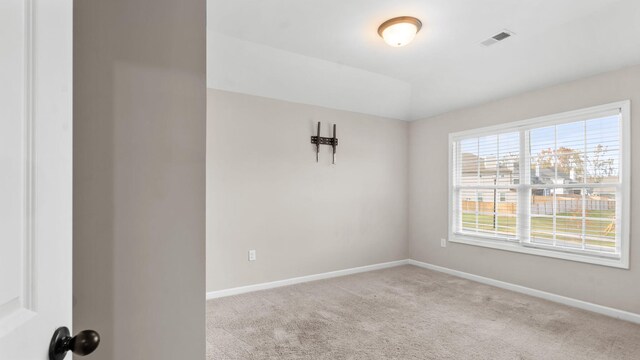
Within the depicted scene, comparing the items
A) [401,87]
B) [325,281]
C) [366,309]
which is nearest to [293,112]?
[401,87]

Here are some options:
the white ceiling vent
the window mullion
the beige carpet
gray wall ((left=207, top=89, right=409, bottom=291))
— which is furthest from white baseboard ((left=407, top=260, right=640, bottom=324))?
the white ceiling vent

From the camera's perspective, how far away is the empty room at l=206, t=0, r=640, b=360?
2.76 meters

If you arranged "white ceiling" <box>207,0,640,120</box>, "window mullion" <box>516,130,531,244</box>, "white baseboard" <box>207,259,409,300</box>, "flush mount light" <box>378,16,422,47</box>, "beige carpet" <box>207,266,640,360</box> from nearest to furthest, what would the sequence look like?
"beige carpet" <box>207,266,640,360</box> < "white ceiling" <box>207,0,640,120</box> < "flush mount light" <box>378,16,422,47</box> < "white baseboard" <box>207,259,409,300</box> < "window mullion" <box>516,130,531,244</box>

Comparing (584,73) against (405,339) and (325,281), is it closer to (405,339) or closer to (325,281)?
(405,339)

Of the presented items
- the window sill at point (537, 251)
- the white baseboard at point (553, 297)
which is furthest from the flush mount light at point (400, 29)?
the white baseboard at point (553, 297)

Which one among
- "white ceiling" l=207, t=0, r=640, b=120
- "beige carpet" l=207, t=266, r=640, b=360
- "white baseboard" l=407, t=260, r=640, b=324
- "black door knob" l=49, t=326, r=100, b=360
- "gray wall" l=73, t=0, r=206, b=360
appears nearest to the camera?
"black door knob" l=49, t=326, r=100, b=360

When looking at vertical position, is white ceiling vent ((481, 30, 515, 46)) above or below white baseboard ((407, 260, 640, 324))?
above

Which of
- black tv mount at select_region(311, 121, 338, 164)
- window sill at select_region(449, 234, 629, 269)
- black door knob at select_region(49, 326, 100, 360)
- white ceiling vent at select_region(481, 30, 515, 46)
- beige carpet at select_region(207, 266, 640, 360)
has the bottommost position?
beige carpet at select_region(207, 266, 640, 360)

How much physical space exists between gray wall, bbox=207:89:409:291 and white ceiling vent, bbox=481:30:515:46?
6.47 feet

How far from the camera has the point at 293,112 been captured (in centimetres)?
427

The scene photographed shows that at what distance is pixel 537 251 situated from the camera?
378cm

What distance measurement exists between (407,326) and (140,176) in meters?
2.62
